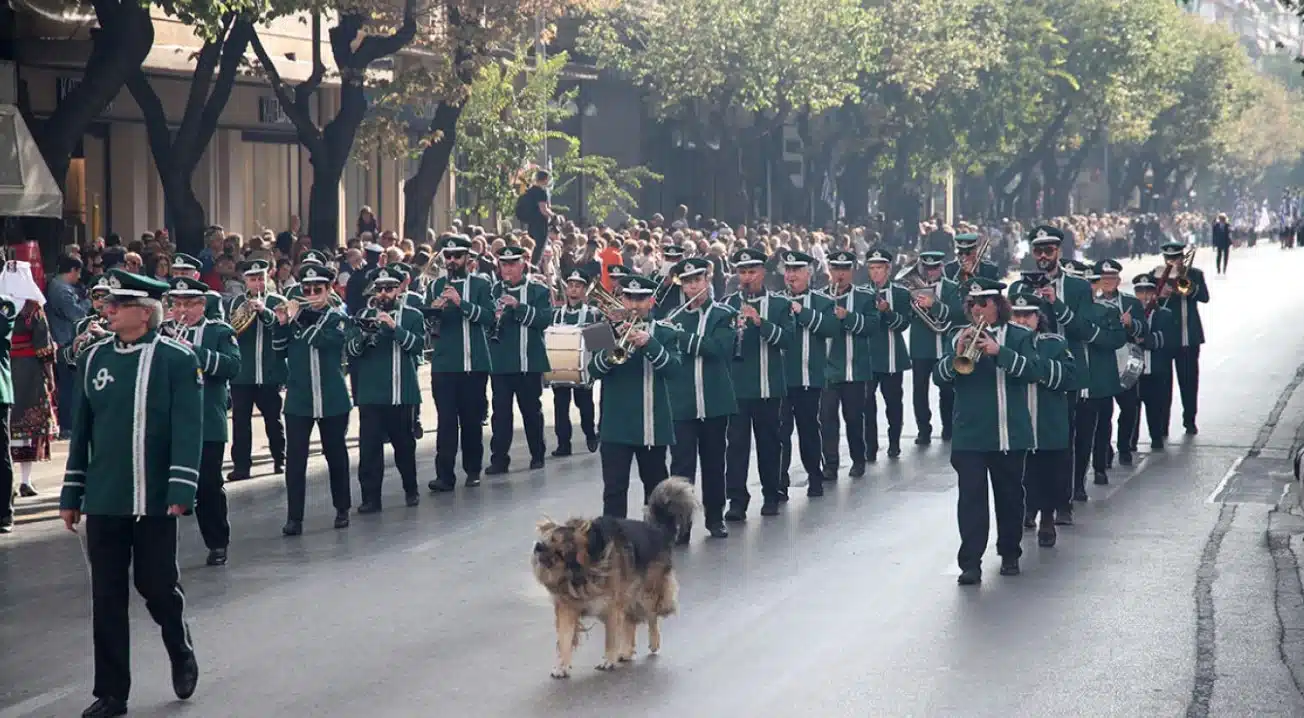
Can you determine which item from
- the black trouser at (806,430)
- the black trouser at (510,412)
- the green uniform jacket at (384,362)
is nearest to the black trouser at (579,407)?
the black trouser at (510,412)

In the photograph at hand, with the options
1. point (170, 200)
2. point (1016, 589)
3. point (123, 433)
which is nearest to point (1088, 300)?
point (1016, 589)

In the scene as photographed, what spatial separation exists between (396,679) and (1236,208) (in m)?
123

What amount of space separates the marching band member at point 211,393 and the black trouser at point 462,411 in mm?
3626

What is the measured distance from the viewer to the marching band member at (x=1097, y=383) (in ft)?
56.3

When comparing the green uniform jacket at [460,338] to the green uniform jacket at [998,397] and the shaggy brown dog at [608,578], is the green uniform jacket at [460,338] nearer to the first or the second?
the green uniform jacket at [998,397]

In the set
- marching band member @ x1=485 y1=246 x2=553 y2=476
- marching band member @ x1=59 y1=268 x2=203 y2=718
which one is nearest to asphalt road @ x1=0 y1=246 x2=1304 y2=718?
marching band member @ x1=59 y1=268 x2=203 y2=718

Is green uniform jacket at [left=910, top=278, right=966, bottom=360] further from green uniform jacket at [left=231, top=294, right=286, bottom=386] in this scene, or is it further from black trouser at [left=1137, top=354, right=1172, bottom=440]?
green uniform jacket at [left=231, top=294, right=286, bottom=386]

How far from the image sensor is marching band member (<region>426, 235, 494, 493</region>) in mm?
18172

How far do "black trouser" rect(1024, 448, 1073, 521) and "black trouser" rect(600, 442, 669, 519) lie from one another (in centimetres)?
245

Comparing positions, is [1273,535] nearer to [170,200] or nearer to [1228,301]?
[170,200]

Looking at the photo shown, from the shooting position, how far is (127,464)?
32.0 feet

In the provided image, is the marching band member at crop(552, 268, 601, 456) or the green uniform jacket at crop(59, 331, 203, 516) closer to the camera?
the green uniform jacket at crop(59, 331, 203, 516)

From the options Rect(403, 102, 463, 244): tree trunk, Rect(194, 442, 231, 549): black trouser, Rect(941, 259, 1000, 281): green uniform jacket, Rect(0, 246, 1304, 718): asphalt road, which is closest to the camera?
Rect(0, 246, 1304, 718): asphalt road

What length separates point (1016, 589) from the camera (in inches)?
519
